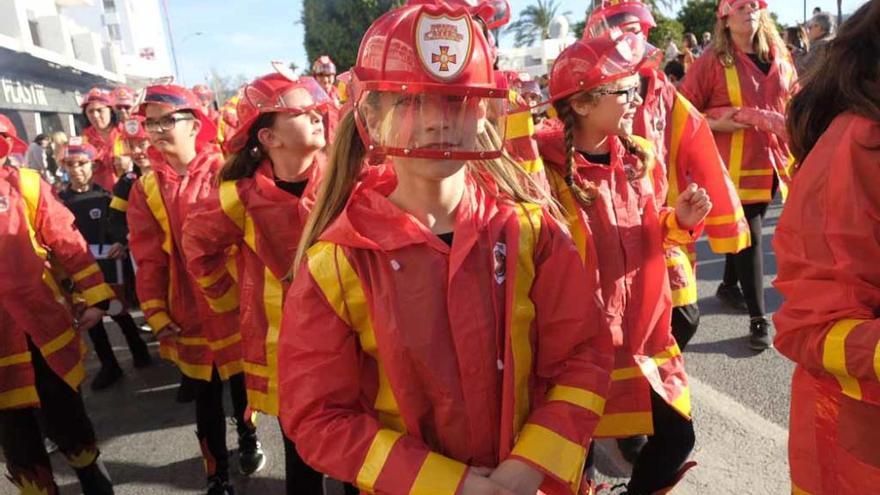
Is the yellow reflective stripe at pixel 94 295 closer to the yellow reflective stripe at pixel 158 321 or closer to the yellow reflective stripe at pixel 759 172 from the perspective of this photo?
the yellow reflective stripe at pixel 158 321

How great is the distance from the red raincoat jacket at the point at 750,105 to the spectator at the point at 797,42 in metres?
3.60

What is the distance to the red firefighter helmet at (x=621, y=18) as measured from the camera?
3.73 meters

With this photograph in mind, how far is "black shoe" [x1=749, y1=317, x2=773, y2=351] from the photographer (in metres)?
4.45

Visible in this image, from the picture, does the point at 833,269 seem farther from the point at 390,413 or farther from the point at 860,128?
the point at 390,413

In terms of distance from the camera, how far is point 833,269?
5.08ft

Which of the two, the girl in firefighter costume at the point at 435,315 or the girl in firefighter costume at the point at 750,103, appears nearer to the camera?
the girl in firefighter costume at the point at 435,315

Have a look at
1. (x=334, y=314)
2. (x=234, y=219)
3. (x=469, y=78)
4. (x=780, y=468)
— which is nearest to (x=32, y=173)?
(x=234, y=219)

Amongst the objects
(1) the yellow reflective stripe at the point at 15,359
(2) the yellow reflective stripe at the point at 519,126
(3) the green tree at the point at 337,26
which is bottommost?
(1) the yellow reflective stripe at the point at 15,359

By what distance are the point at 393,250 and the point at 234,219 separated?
1.50 metres

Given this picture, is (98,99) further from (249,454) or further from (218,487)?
(218,487)

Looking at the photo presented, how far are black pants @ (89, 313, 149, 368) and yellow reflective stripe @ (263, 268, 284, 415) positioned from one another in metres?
2.85

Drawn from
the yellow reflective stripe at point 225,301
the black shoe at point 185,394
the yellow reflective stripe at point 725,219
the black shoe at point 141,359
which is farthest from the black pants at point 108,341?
the yellow reflective stripe at point 725,219

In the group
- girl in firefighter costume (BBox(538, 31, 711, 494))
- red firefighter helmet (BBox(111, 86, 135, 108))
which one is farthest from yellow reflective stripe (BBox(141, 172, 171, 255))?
red firefighter helmet (BBox(111, 86, 135, 108))

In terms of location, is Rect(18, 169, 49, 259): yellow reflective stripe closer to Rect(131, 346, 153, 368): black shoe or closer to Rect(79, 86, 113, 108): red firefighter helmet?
Rect(131, 346, 153, 368): black shoe
